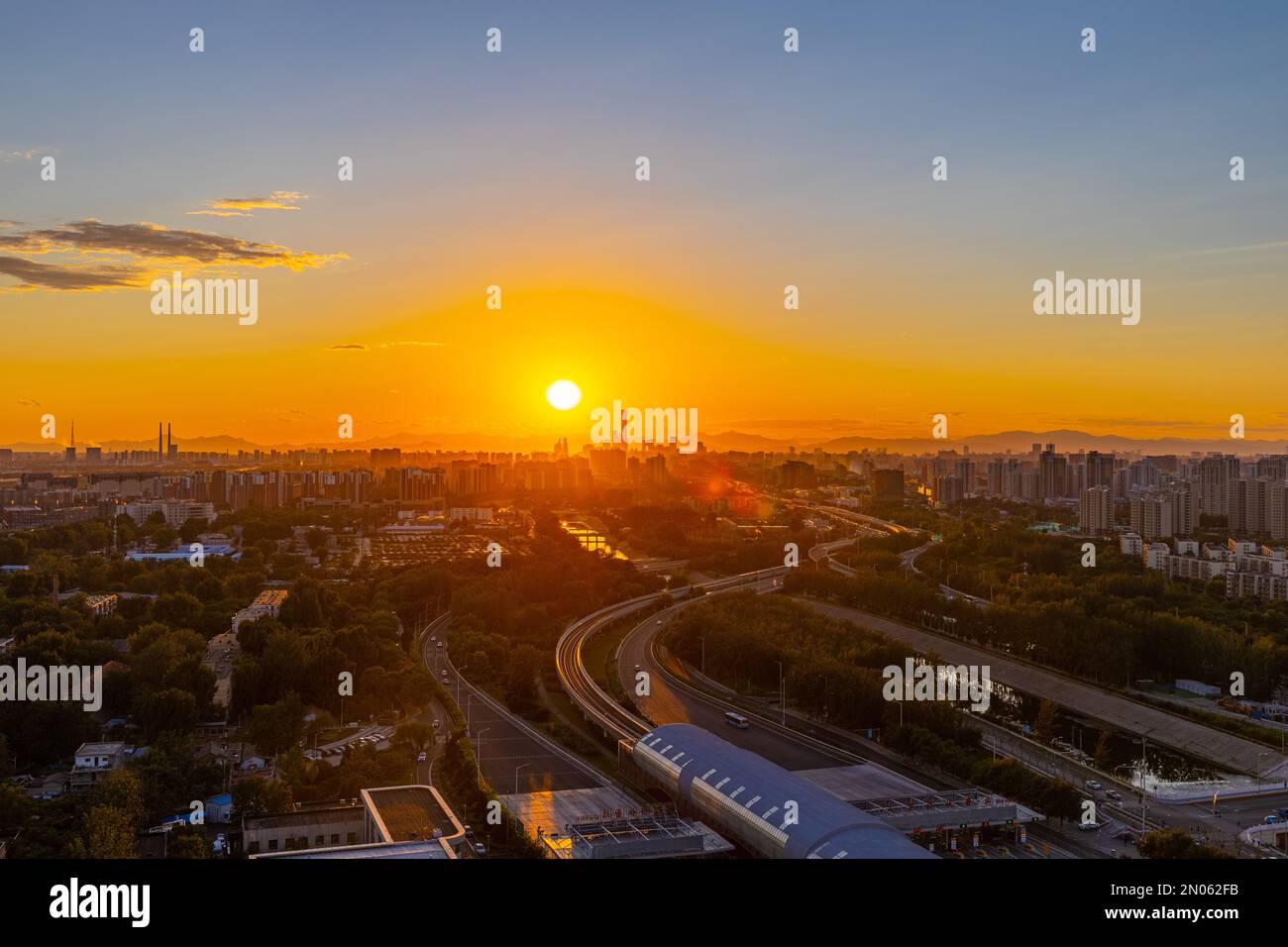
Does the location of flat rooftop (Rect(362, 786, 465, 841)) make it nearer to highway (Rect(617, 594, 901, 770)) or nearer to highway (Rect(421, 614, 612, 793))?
highway (Rect(421, 614, 612, 793))

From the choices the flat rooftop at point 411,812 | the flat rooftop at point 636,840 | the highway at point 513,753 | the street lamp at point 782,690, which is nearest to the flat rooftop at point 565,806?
the highway at point 513,753

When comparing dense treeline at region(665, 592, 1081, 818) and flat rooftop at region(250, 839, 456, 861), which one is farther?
dense treeline at region(665, 592, 1081, 818)

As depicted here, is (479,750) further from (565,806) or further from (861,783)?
(861,783)

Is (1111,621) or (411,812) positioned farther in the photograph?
(1111,621)

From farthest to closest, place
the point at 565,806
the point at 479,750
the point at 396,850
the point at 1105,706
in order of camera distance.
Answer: the point at 1105,706
the point at 479,750
the point at 565,806
the point at 396,850

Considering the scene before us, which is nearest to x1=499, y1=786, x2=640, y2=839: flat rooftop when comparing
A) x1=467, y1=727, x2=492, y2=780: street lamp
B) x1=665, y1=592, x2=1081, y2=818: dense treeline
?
x1=467, y1=727, x2=492, y2=780: street lamp

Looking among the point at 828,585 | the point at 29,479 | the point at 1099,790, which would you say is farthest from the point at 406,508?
the point at 1099,790

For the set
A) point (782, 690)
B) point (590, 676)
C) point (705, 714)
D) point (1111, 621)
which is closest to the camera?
point (705, 714)

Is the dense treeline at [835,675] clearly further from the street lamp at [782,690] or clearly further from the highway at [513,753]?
the highway at [513,753]

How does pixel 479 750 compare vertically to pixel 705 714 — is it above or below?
above

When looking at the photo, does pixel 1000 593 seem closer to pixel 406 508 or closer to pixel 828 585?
Result: pixel 828 585

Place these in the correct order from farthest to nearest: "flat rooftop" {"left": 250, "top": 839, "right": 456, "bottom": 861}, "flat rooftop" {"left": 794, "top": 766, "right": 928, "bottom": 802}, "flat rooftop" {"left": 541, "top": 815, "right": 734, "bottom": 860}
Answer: "flat rooftop" {"left": 794, "top": 766, "right": 928, "bottom": 802}
"flat rooftop" {"left": 541, "top": 815, "right": 734, "bottom": 860}
"flat rooftop" {"left": 250, "top": 839, "right": 456, "bottom": 861}

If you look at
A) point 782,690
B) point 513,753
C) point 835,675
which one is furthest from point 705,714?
point 513,753
